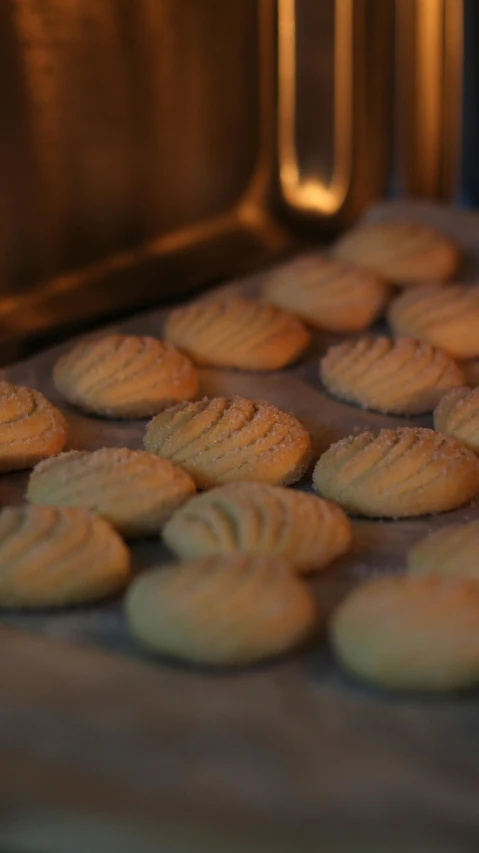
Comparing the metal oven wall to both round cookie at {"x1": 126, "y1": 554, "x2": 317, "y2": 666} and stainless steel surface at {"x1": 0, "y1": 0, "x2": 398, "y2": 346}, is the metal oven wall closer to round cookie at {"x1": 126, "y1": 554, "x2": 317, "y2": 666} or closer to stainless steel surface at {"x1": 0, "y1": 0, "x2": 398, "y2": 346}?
stainless steel surface at {"x1": 0, "y1": 0, "x2": 398, "y2": 346}

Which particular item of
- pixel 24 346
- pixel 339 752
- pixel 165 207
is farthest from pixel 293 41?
pixel 339 752

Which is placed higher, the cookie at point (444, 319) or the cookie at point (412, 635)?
the cookie at point (412, 635)

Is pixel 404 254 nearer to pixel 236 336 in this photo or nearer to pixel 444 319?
pixel 444 319

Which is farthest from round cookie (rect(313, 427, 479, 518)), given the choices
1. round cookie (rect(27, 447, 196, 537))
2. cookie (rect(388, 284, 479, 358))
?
cookie (rect(388, 284, 479, 358))

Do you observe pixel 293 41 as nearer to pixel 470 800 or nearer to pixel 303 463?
pixel 303 463

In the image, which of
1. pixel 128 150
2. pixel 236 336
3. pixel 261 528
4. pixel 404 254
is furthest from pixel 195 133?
pixel 261 528

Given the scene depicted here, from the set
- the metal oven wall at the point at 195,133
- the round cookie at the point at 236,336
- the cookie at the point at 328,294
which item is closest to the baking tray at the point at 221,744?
the round cookie at the point at 236,336

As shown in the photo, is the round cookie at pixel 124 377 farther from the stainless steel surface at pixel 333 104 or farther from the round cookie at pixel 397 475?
the stainless steel surface at pixel 333 104
